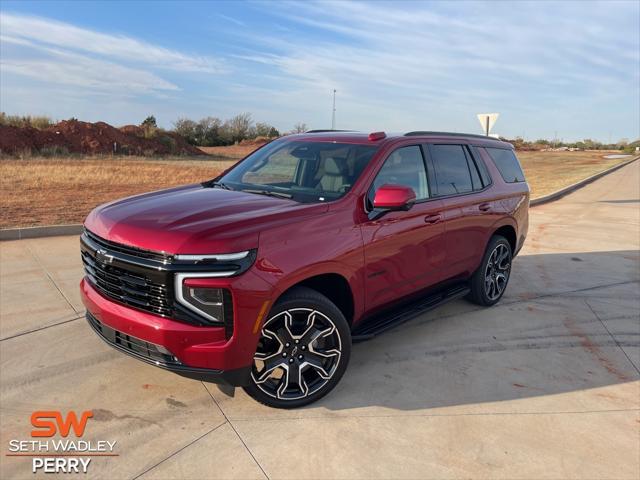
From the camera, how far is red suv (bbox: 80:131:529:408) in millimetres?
3008

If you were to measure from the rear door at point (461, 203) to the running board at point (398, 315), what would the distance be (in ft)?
0.72

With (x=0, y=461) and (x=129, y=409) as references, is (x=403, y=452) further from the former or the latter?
(x=0, y=461)

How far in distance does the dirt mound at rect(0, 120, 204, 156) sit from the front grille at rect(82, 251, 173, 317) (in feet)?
116

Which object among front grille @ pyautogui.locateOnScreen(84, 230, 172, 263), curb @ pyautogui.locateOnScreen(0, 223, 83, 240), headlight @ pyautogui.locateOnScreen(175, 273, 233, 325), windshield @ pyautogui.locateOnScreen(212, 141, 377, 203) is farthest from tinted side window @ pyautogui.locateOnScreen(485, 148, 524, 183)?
curb @ pyautogui.locateOnScreen(0, 223, 83, 240)

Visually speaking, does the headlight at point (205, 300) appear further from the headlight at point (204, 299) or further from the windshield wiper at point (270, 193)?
the windshield wiper at point (270, 193)

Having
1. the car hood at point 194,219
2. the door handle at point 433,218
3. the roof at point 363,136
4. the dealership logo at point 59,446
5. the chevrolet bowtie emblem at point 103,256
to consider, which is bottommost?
the dealership logo at point 59,446

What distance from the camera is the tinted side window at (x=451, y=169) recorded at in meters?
4.78

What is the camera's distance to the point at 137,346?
319 centimetres

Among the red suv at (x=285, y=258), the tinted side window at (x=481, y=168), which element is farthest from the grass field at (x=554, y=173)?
the red suv at (x=285, y=258)

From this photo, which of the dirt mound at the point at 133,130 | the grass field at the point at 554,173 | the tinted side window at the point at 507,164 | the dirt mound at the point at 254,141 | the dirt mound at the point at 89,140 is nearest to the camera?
the tinted side window at the point at 507,164

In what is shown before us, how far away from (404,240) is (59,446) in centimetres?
281

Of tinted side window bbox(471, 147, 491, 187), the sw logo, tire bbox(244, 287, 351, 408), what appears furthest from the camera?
tinted side window bbox(471, 147, 491, 187)

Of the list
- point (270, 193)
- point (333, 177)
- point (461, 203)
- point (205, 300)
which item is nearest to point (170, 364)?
point (205, 300)

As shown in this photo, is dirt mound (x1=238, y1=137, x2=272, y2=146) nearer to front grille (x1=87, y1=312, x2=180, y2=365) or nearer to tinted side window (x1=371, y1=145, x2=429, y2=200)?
tinted side window (x1=371, y1=145, x2=429, y2=200)
